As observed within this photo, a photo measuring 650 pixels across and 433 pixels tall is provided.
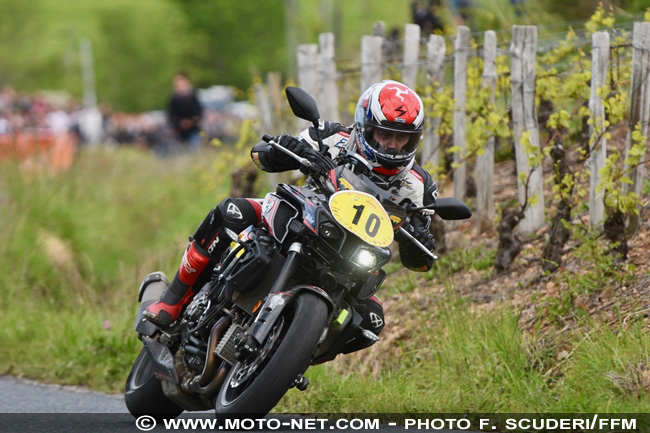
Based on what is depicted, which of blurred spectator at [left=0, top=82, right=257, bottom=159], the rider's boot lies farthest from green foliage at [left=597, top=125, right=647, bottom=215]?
blurred spectator at [left=0, top=82, right=257, bottom=159]

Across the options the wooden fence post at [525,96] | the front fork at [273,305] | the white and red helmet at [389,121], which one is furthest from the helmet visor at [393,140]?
the wooden fence post at [525,96]

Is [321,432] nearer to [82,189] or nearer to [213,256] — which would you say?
[213,256]

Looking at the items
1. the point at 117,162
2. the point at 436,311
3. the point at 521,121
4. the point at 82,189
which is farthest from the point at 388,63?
the point at 117,162

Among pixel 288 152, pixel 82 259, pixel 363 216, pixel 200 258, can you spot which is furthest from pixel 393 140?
pixel 82 259

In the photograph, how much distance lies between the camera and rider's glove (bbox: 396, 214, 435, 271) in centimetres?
591

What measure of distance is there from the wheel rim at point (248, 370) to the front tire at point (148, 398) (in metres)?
1.08

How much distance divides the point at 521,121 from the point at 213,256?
323 centimetres

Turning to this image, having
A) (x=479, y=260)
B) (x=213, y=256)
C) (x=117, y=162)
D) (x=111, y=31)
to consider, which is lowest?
(x=111, y=31)

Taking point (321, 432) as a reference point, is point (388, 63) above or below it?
above

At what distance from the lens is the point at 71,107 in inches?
1271

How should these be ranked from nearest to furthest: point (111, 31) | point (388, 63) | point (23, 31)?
point (388, 63) → point (23, 31) → point (111, 31)

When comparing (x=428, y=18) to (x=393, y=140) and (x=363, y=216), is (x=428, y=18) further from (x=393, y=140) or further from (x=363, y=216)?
(x=363, y=216)

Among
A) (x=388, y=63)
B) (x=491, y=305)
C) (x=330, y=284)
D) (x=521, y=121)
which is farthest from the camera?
(x=388, y=63)

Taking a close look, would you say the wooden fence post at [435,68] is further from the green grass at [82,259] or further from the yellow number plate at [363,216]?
the yellow number plate at [363,216]
